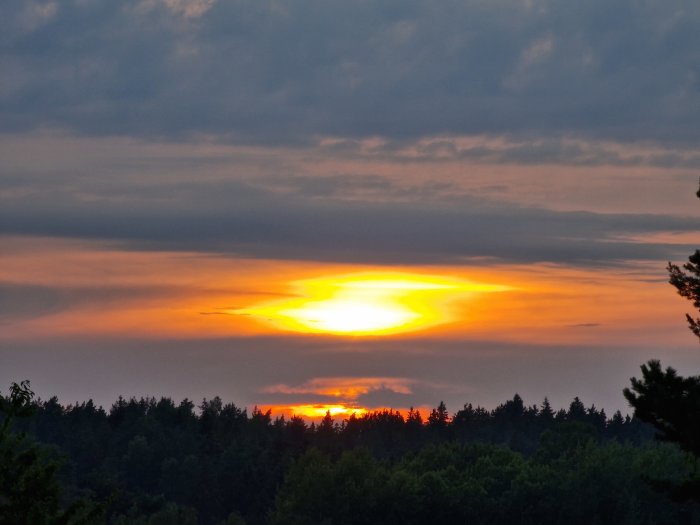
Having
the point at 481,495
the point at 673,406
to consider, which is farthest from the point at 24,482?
the point at 481,495

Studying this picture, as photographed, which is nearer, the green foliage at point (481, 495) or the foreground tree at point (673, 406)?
the foreground tree at point (673, 406)

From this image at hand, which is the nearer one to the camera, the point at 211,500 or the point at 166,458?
the point at 211,500

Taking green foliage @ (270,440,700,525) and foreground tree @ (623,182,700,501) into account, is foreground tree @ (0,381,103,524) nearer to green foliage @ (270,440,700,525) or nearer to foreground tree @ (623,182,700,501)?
foreground tree @ (623,182,700,501)

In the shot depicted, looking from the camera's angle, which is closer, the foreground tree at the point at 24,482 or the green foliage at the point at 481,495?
the foreground tree at the point at 24,482

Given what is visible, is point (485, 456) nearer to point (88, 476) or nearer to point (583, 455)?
point (583, 455)

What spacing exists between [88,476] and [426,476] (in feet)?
125

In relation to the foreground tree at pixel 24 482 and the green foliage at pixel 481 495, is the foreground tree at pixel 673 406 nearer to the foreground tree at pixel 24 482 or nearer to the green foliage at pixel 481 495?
the foreground tree at pixel 24 482

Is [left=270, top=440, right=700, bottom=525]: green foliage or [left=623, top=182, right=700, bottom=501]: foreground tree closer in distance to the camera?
[left=623, top=182, right=700, bottom=501]: foreground tree

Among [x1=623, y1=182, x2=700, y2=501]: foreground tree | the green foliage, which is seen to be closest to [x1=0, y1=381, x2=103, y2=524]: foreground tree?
[x1=623, y1=182, x2=700, y2=501]: foreground tree

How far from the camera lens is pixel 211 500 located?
179 m

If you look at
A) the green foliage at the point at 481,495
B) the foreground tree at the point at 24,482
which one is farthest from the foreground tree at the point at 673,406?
the green foliage at the point at 481,495

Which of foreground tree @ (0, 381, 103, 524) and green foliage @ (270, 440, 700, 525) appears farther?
green foliage @ (270, 440, 700, 525)

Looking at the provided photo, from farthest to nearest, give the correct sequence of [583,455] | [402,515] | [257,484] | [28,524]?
[257,484] → [583,455] → [402,515] → [28,524]

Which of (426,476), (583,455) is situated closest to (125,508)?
(426,476)
